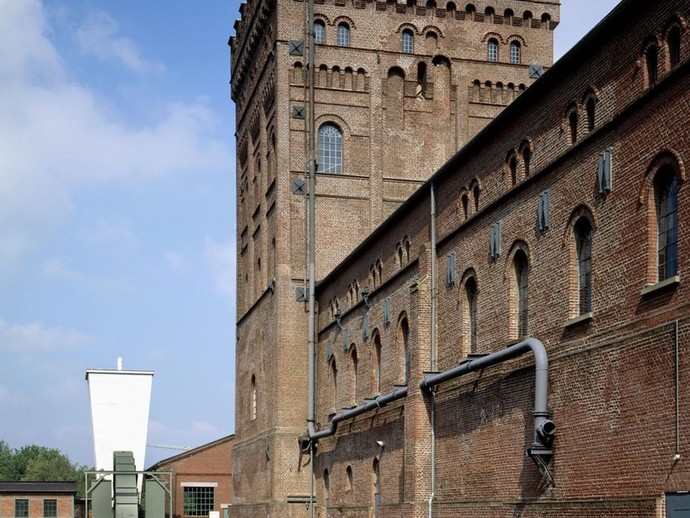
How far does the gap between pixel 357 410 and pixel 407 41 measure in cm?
1643

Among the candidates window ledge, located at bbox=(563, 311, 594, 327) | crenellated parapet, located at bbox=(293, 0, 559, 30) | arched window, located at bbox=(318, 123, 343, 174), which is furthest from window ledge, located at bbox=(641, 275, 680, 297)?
crenellated parapet, located at bbox=(293, 0, 559, 30)

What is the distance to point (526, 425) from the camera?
904 inches

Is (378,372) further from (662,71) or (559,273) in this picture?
(662,71)

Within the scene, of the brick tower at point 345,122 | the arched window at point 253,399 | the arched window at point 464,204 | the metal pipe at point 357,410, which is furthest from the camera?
the arched window at point 253,399

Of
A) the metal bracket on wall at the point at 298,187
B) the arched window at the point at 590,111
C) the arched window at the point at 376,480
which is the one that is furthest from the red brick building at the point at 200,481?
the arched window at the point at 590,111

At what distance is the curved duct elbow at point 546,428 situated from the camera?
70.5 ft

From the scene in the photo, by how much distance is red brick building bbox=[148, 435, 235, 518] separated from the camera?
65875 mm

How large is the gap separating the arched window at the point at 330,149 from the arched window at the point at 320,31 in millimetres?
3219

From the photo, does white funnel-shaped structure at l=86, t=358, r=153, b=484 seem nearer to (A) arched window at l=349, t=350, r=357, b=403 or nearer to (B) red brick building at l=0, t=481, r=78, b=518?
(B) red brick building at l=0, t=481, r=78, b=518

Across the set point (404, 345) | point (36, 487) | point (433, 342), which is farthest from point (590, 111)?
point (36, 487)

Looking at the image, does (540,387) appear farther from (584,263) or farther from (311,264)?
(311,264)

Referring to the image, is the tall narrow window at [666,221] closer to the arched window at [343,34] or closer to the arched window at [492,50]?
the arched window at [343,34]

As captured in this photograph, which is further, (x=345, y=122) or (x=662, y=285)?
(x=345, y=122)

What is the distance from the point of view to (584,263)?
21531mm
